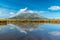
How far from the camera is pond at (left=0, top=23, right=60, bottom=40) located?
173cm

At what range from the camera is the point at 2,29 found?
1.73 m

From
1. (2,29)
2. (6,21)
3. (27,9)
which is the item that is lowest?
(2,29)

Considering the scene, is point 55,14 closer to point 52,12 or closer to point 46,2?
point 52,12

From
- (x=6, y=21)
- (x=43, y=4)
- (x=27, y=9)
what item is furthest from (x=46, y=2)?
(x=6, y=21)

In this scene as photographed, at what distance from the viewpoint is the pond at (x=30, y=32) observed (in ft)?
5.67

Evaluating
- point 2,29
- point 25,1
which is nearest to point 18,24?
point 2,29

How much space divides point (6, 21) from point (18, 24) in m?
0.17

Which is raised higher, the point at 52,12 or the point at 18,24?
the point at 52,12

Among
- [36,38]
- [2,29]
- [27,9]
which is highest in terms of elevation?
[27,9]

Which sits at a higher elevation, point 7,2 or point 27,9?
point 7,2

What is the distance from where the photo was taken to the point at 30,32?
5.71 feet

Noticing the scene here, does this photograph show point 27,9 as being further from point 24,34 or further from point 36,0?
point 24,34

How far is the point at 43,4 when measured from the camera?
1772mm

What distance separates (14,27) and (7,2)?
0.36 m
